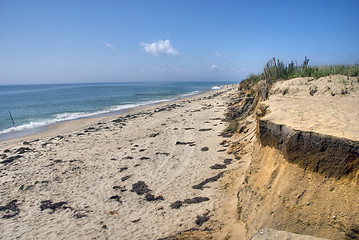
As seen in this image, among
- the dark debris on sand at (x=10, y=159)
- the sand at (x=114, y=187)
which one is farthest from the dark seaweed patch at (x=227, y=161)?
the dark debris on sand at (x=10, y=159)

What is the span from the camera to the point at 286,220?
3191mm

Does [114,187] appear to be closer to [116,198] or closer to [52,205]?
[116,198]

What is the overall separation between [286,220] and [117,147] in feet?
30.2

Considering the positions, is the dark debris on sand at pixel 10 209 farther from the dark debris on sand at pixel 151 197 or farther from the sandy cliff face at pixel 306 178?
the sandy cliff face at pixel 306 178

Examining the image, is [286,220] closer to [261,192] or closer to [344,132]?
[261,192]

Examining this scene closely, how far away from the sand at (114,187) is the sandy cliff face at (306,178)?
1.00 metres

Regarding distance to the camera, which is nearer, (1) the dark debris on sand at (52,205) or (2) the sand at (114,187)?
(2) the sand at (114,187)

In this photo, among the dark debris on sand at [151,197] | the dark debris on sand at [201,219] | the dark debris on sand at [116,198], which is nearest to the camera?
the dark debris on sand at [201,219]

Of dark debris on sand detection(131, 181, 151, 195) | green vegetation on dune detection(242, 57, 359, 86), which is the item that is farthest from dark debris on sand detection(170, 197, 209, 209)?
green vegetation on dune detection(242, 57, 359, 86)

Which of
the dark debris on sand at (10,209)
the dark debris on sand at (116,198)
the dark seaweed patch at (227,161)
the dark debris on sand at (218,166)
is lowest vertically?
the dark debris on sand at (10,209)

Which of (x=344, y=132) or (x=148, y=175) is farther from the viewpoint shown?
(x=148, y=175)

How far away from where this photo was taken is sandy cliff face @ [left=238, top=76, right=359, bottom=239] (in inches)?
110

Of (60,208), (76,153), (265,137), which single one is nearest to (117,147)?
(76,153)

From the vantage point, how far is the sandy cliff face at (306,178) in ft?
9.14
